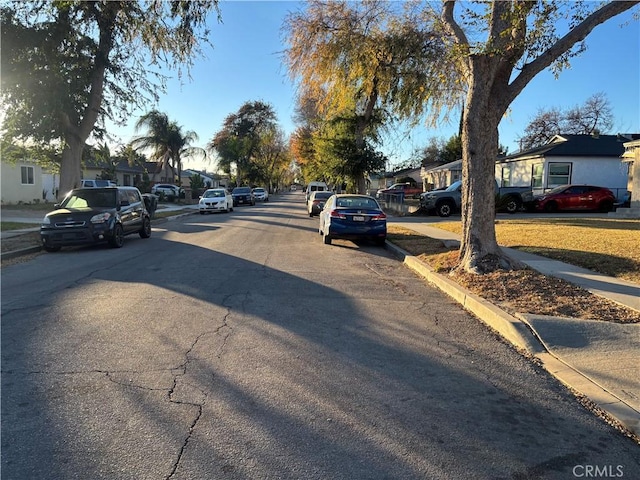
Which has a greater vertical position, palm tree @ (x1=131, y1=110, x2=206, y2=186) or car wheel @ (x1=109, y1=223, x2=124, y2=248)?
palm tree @ (x1=131, y1=110, x2=206, y2=186)

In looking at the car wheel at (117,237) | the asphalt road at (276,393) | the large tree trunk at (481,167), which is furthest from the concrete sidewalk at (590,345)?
the car wheel at (117,237)

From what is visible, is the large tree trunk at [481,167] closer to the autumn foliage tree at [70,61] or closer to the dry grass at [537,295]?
the dry grass at [537,295]

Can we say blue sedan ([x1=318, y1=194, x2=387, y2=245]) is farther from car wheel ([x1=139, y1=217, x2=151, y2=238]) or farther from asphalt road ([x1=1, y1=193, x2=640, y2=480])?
car wheel ([x1=139, y1=217, x2=151, y2=238])

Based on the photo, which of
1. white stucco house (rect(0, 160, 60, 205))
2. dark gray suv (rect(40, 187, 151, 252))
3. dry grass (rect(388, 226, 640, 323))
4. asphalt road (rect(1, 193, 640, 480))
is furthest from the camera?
white stucco house (rect(0, 160, 60, 205))

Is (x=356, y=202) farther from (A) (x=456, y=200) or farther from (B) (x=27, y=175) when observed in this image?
(B) (x=27, y=175)

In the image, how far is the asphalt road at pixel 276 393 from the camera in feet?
9.82

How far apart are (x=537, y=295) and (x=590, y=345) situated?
1.71 metres

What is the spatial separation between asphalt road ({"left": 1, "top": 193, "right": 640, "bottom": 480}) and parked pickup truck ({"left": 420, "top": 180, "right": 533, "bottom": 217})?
53.8 ft

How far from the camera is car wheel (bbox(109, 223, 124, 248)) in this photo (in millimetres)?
12578

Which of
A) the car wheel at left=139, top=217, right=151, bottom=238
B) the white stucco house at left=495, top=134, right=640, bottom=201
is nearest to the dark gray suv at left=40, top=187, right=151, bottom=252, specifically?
the car wheel at left=139, top=217, right=151, bottom=238

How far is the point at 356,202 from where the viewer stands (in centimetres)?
1362

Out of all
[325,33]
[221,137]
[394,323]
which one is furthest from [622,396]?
[221,137]

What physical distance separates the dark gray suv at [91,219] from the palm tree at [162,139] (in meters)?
42.2

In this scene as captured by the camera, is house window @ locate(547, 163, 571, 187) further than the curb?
Yes
